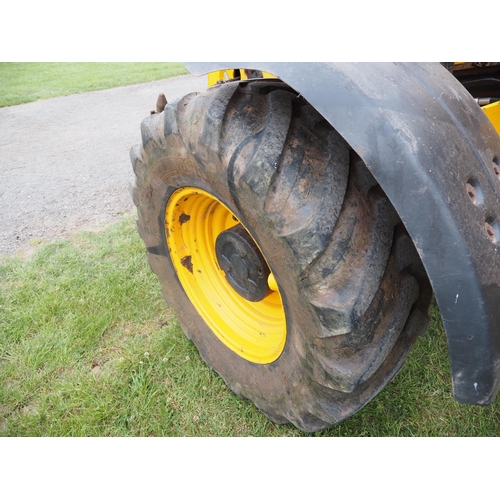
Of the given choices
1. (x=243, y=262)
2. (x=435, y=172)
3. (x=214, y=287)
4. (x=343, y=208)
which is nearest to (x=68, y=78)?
(x=214, y=287)

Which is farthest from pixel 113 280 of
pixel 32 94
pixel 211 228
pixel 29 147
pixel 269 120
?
pixel 32 94

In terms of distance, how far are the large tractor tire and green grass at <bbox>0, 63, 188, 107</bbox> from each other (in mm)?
5378

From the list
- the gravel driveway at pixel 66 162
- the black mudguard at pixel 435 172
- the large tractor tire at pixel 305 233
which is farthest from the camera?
the gravel driveway at pixel 66 162

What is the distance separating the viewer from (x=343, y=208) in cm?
101

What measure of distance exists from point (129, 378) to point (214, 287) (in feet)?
1.69

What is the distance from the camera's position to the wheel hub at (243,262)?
57.9 inches

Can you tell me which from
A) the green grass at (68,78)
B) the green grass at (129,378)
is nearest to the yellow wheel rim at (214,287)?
the green grass at (129,378)

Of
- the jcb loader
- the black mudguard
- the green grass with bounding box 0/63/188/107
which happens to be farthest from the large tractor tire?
the green grass with bounding box 0/63/188/107

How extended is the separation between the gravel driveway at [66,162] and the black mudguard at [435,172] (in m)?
1.75

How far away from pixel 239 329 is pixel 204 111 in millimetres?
862

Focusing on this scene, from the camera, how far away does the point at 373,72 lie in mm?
841

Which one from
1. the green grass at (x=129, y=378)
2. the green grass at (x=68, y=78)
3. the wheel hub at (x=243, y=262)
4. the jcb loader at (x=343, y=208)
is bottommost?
the green grass at (x=129, y=378)

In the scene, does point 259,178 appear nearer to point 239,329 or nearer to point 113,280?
point 239,329

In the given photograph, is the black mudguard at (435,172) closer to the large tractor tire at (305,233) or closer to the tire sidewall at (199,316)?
the large tractor tire at (305,233)
